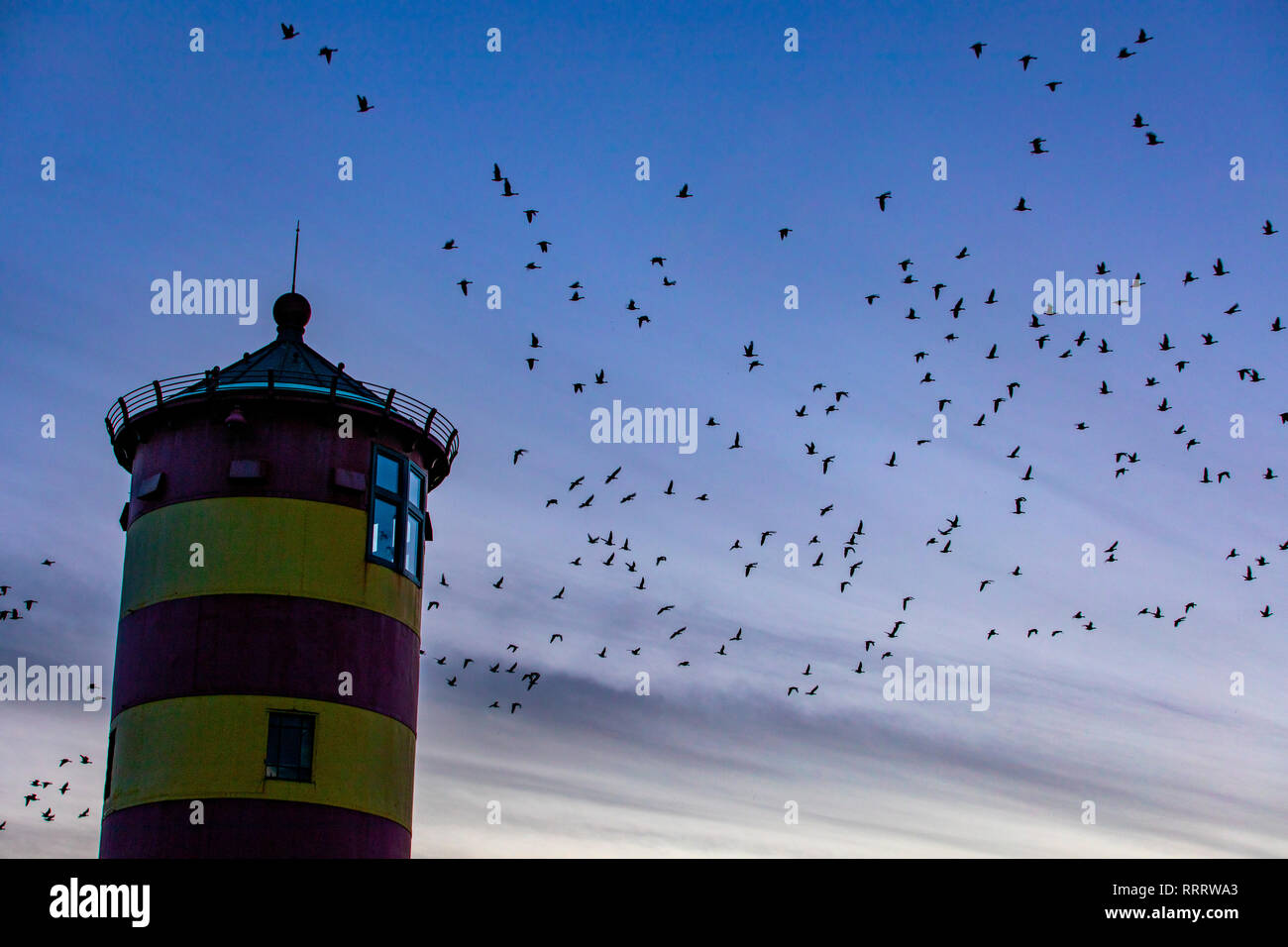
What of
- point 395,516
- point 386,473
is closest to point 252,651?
point 395,516

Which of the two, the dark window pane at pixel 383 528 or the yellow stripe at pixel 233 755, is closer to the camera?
the yellow stripe at pixel 233 755

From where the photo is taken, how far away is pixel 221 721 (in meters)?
30.8

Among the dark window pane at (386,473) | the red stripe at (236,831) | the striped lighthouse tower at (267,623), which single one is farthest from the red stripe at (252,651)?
the dark window pane at (386,473)

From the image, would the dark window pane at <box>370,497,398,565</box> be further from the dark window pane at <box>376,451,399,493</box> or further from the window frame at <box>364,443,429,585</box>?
the dark window pane at <box>376,451,399,493</box>

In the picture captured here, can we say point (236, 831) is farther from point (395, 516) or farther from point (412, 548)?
point (395, 516)

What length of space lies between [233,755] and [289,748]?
111 centimetres

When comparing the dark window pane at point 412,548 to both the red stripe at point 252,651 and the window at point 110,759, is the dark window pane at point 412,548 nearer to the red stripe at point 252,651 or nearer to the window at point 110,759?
the red stripe at point 252,651

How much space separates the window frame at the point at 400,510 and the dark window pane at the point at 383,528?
0.10 ft

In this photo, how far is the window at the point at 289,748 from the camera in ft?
101

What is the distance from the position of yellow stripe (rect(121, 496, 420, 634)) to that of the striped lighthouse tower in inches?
1.4

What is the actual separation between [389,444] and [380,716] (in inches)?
239
